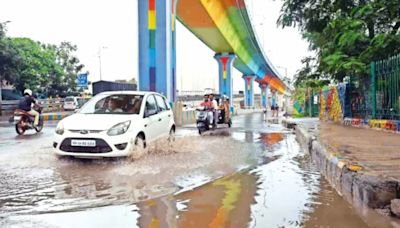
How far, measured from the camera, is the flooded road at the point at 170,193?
4.18 meters

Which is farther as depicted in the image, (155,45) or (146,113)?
(155,45)

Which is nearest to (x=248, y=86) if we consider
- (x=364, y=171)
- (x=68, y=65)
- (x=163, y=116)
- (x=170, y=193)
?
(x=68, y=65)

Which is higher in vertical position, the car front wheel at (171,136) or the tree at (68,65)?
the tree at (68,65)

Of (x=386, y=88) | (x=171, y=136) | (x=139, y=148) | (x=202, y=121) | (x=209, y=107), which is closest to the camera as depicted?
(x=139, y=148)

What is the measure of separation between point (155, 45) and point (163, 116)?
8868 mm

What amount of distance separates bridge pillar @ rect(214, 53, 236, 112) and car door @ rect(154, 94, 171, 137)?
92.3ft

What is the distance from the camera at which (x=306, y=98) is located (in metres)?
32.3

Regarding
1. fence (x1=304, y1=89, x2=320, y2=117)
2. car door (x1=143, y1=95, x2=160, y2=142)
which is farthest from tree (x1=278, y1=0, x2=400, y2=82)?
fence (x1=304, y1=89, x2=320, y2=117)

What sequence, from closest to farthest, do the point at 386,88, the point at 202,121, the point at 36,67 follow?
the point at 386,88 → the point at 202,121 → the point at 36,67

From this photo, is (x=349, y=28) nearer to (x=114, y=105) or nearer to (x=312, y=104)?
(x=114, y=105)

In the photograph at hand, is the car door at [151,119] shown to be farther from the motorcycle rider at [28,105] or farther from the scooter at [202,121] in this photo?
the motorcycle rider at [28,105]

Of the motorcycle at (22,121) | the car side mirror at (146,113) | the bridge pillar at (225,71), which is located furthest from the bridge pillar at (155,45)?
the bridge pillar at (225,71)

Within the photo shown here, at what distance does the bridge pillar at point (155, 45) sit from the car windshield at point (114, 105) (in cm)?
903

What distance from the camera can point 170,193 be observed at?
17.4ft
